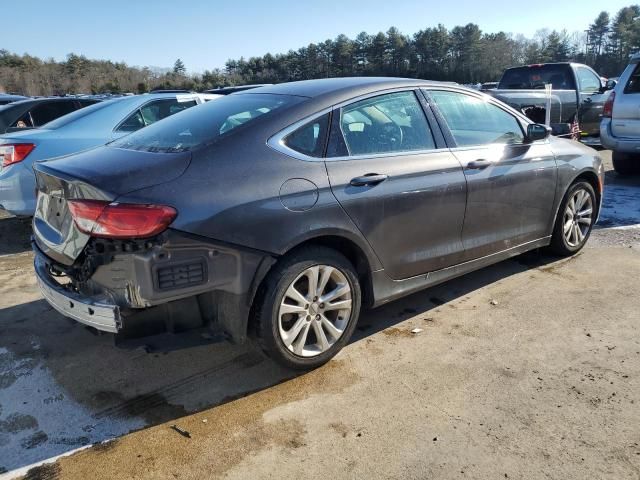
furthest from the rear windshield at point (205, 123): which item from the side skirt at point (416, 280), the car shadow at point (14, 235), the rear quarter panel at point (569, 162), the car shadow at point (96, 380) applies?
the car shadow at point (14, 235)

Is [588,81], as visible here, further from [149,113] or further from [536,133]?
[149,113]

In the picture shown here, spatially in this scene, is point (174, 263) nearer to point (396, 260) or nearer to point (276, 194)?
point (276, 194)

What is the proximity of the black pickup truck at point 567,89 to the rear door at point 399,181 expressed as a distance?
7130 mm

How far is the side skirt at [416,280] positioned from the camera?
335cm

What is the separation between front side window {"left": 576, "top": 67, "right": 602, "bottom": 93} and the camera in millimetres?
11008

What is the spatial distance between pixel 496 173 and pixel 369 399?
2.05 meters

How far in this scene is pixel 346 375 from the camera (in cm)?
311

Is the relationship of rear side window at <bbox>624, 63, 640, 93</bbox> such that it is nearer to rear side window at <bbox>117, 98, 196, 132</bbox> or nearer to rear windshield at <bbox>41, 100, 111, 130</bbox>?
rear side window at <bbox>117, 98, 196, 132</bbox>

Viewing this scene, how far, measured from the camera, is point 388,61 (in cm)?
5659

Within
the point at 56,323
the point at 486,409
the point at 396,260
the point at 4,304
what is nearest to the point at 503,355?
the point at 486,409

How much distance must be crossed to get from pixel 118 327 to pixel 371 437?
53.1 inches

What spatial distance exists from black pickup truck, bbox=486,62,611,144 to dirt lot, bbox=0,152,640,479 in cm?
727

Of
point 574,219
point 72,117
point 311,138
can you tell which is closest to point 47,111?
point 72,117

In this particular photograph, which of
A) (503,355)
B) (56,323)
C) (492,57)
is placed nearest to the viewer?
(503,355)
